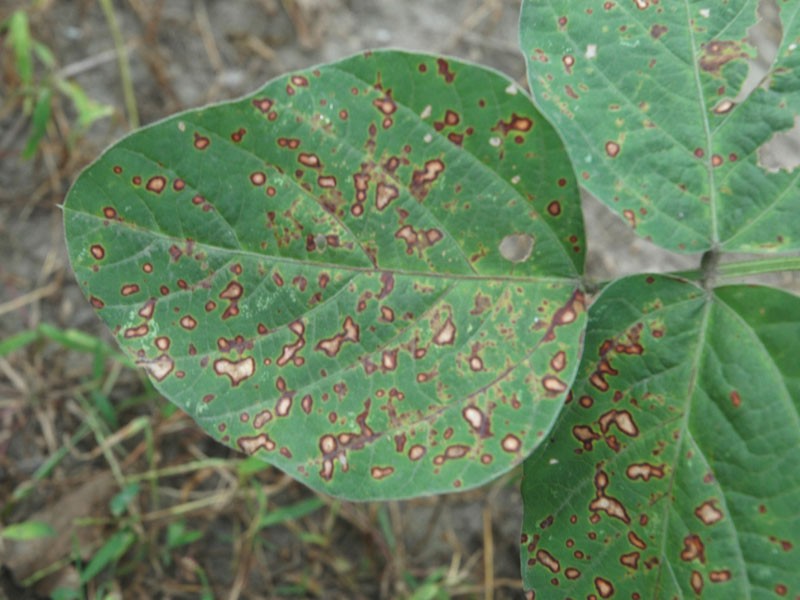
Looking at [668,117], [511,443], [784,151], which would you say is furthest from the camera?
[784,151]

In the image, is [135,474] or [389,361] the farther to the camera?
[135,474]

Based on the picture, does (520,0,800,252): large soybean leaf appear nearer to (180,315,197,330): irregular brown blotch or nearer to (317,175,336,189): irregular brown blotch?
(317,175,336,189): irregular brown blotch

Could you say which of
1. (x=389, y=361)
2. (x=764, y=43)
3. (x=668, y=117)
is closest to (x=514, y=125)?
(x=668, y=117)

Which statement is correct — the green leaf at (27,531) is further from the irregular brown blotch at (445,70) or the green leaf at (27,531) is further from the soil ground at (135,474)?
the irregular brown blotch at (445,70)

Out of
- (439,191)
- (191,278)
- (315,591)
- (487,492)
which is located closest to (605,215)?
(487,492)

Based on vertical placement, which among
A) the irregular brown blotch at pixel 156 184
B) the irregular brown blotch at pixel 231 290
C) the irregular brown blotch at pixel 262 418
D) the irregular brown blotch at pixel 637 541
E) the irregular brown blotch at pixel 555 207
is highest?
the irregular brown blotch at pixel 555 207

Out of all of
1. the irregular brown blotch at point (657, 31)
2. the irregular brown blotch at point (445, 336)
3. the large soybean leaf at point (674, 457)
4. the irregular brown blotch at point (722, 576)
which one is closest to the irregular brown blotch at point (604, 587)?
the large soybean leaf at point (674, 457)

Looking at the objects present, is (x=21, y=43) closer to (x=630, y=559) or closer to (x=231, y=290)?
(x=231, y=290)
